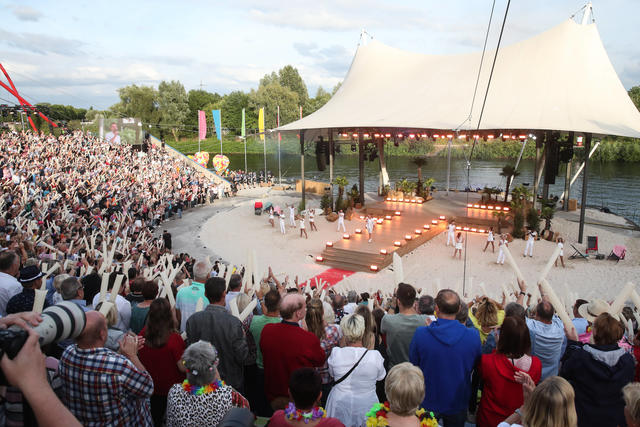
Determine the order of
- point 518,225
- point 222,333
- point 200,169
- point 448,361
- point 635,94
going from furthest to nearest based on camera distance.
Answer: point 635,94, point 200,169, point 518,225, point 222,333, point 448,361

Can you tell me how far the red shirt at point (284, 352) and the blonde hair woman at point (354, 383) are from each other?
0.74 ft

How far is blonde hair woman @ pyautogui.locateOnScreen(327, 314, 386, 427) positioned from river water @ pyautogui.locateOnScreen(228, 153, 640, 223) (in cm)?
2462

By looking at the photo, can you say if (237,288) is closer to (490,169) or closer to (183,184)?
(183,184)

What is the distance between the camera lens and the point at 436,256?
587 inches

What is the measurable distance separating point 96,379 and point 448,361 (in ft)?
7.20

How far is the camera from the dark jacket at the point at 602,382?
283cm

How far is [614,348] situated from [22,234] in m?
9.50

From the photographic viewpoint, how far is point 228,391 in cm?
250

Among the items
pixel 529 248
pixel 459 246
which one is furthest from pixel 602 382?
pixel 529 248

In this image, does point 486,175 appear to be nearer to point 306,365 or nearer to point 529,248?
point 529,248

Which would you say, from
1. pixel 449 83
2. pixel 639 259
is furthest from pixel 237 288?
pixel 449 83

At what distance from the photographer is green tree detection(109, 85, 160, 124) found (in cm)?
6269

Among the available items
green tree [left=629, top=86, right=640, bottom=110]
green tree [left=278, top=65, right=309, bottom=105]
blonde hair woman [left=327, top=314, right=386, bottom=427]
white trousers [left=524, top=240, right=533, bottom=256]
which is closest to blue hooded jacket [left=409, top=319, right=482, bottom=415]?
blonde hair woman [left=327, top=314, right=386, bottom=427]

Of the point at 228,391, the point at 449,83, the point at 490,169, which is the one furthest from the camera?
the point at 490,169
